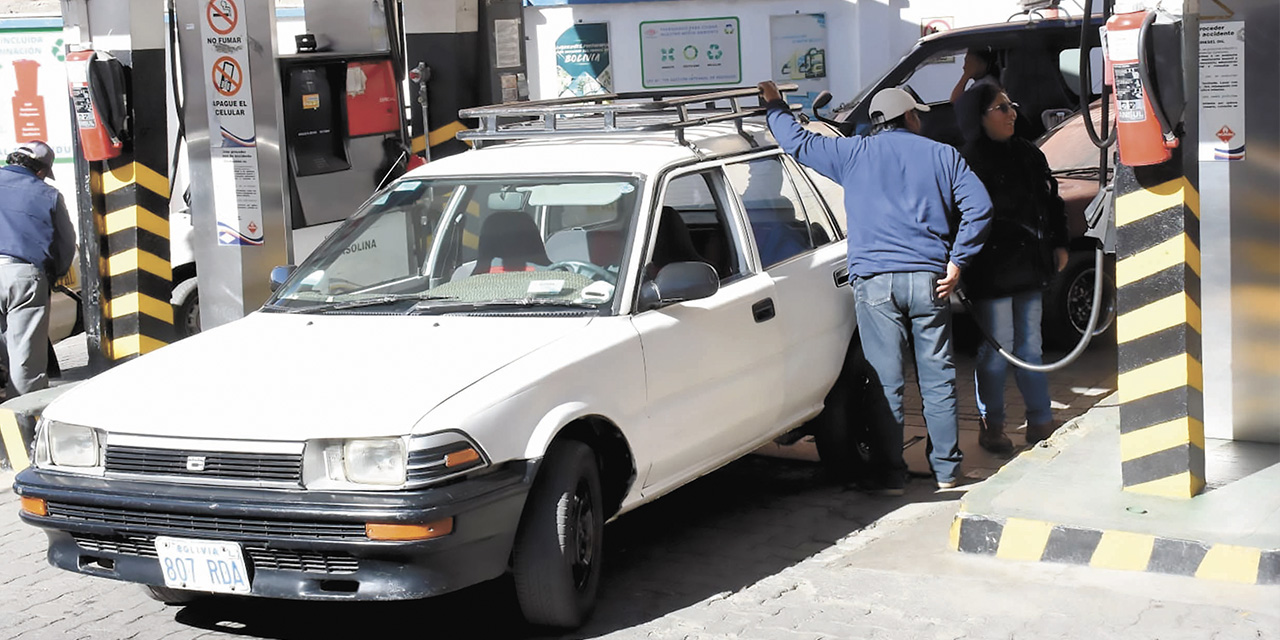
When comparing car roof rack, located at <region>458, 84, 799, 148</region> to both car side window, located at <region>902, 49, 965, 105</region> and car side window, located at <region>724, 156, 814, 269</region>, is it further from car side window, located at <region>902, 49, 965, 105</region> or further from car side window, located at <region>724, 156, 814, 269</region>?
car side window, located at <region>902, 49, 965, 105</region>

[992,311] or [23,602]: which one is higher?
[992,311]

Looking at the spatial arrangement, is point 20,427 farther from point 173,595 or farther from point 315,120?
point 315,120

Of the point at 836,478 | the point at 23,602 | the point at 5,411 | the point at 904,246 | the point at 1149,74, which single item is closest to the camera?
the point at 1149,74

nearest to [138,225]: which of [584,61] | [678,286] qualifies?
[678,286]

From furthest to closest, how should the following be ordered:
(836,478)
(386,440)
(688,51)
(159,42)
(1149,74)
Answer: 1. (688,51)
2. (159,42)
3. (836,478)
4. (1149,74)
5. (386,440)

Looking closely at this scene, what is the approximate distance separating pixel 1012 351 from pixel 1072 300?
2373mm

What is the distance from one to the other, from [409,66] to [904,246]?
15.0 feet

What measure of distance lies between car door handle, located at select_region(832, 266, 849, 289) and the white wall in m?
9.42

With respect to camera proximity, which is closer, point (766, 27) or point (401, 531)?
point (401, 531)

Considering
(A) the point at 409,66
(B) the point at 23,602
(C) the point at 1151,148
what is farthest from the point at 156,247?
(C) the point at 1151,148

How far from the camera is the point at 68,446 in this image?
5215 millimetres

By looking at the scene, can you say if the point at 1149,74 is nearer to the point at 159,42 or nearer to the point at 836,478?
the point at 836,478

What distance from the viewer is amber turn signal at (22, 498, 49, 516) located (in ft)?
17.0

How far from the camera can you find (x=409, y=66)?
400 inches
